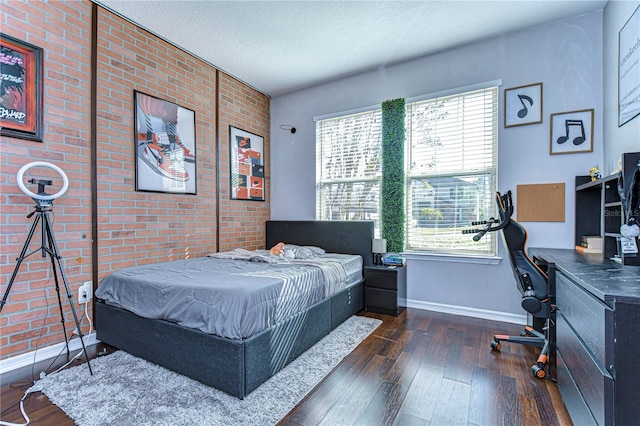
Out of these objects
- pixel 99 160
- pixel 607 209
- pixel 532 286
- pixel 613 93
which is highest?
pixel 613 93

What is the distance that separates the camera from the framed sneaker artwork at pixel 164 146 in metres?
2.93

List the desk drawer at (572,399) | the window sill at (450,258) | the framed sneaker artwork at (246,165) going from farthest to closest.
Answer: the framed sneaker artwork at (246,165) < the window sill at (450,258) < the desk drawer at (572,399)

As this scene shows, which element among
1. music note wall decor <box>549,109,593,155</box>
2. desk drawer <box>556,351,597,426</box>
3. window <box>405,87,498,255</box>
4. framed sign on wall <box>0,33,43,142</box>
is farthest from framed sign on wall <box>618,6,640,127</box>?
framed sign on wall <box>0,33,43,142</box>

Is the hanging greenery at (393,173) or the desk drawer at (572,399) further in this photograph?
the hanging greenery at (393,173)

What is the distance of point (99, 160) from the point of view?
260cm

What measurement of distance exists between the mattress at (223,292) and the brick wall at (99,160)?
36 centimetres

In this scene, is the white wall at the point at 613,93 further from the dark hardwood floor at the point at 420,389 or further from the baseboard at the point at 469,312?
the dark hardwood floor at the point at 420,389

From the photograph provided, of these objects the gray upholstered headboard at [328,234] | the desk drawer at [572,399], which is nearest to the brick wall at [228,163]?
the gray upholstered headboard at [328,234]

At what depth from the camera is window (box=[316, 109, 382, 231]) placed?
3930mm

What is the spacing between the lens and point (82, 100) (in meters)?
2.51

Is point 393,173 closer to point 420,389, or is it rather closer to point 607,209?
point 607,209

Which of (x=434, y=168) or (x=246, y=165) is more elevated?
(x=246, y=165)

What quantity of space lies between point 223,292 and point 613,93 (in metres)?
3.64

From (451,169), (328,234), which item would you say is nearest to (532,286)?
(451,169)
